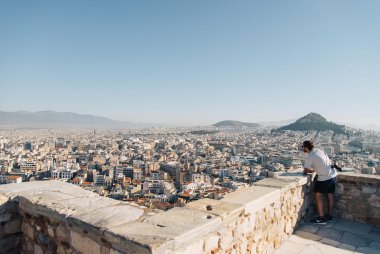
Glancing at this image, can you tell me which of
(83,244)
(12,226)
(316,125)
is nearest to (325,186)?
(83,244)

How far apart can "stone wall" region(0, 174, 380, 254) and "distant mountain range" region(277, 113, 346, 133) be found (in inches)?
3241

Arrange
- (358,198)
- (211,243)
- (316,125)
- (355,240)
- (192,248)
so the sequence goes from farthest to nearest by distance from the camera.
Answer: (316,125), (358,198), (355,240), (211,243), (192,248)

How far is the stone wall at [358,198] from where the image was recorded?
13.5 ft

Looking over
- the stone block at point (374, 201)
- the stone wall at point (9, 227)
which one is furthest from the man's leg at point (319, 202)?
the stone wall at point (9, 227)

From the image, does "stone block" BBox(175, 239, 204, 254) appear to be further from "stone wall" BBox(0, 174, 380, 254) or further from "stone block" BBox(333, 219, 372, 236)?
"stone block" BBox(333, 219, 372, 236)

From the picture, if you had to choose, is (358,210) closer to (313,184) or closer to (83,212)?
(313,184)

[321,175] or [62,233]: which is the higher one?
[321,175]

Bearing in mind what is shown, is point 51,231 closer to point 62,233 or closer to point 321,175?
point 62,233

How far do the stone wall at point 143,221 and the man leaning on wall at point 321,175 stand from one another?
9.4 inches

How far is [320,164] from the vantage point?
12.8 feet

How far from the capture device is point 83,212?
2320 mm

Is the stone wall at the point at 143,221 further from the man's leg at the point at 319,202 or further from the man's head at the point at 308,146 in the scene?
the man's head at the point at 308,146

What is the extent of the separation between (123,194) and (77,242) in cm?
2701

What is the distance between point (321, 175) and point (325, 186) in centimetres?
16
